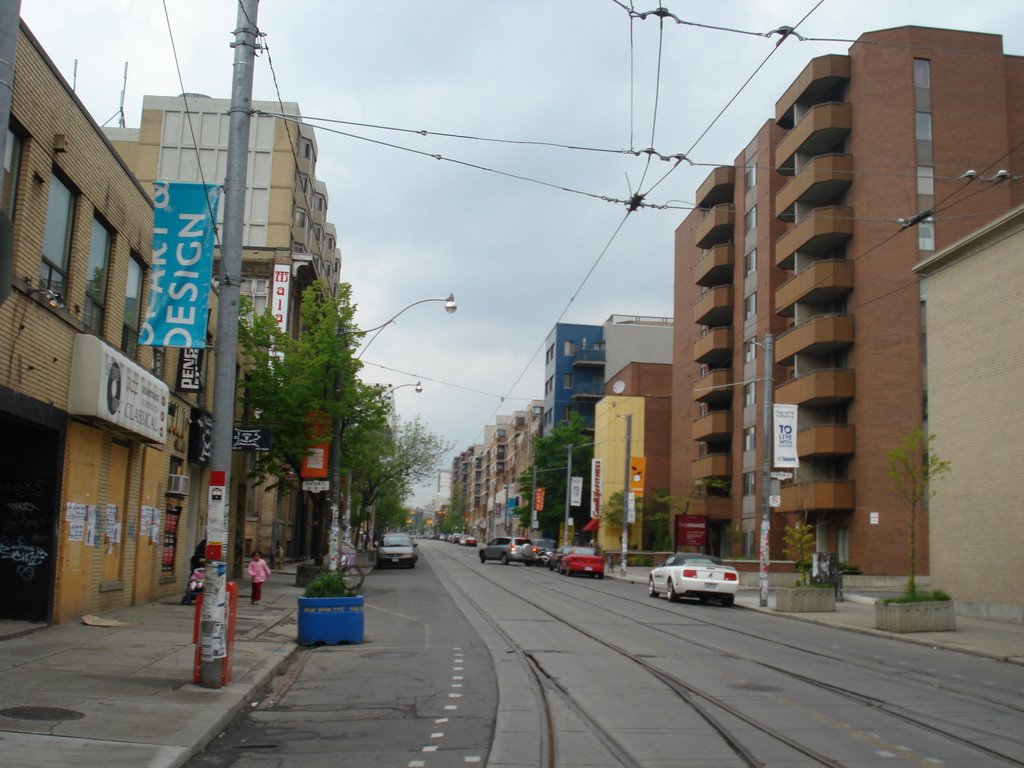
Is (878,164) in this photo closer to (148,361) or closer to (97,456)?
(148,361)

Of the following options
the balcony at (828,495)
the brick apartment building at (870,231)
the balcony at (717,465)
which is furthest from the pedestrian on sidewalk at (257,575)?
the balcony at (717,465)

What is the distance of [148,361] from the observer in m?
21.5

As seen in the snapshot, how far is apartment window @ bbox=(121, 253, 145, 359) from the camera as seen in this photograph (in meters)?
20.1

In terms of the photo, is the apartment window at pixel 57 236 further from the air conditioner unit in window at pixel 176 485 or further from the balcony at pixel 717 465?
the balcony at pixel 717 465

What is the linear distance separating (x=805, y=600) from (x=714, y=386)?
93.3 feet

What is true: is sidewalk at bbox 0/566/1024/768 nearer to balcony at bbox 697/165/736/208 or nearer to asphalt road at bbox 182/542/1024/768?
asphalt road at bbox 182/542/1024/768

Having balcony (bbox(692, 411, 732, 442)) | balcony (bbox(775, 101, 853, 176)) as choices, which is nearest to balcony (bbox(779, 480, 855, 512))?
balcony (bbox(692, 411, 732, 442))

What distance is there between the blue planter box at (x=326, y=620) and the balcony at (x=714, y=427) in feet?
136

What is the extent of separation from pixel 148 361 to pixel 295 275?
26.8 meters

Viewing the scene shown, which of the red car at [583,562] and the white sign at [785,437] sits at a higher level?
the white sign at [785,437]

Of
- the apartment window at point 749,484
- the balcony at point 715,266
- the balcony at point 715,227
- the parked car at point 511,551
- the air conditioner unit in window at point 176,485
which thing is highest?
the balcony at point 715,227

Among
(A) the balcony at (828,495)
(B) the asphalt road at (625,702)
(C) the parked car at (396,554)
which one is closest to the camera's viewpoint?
(B) the asphalt road at (625,702)

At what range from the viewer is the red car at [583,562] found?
46344 millimetres

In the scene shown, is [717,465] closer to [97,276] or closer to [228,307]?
[97,276]
